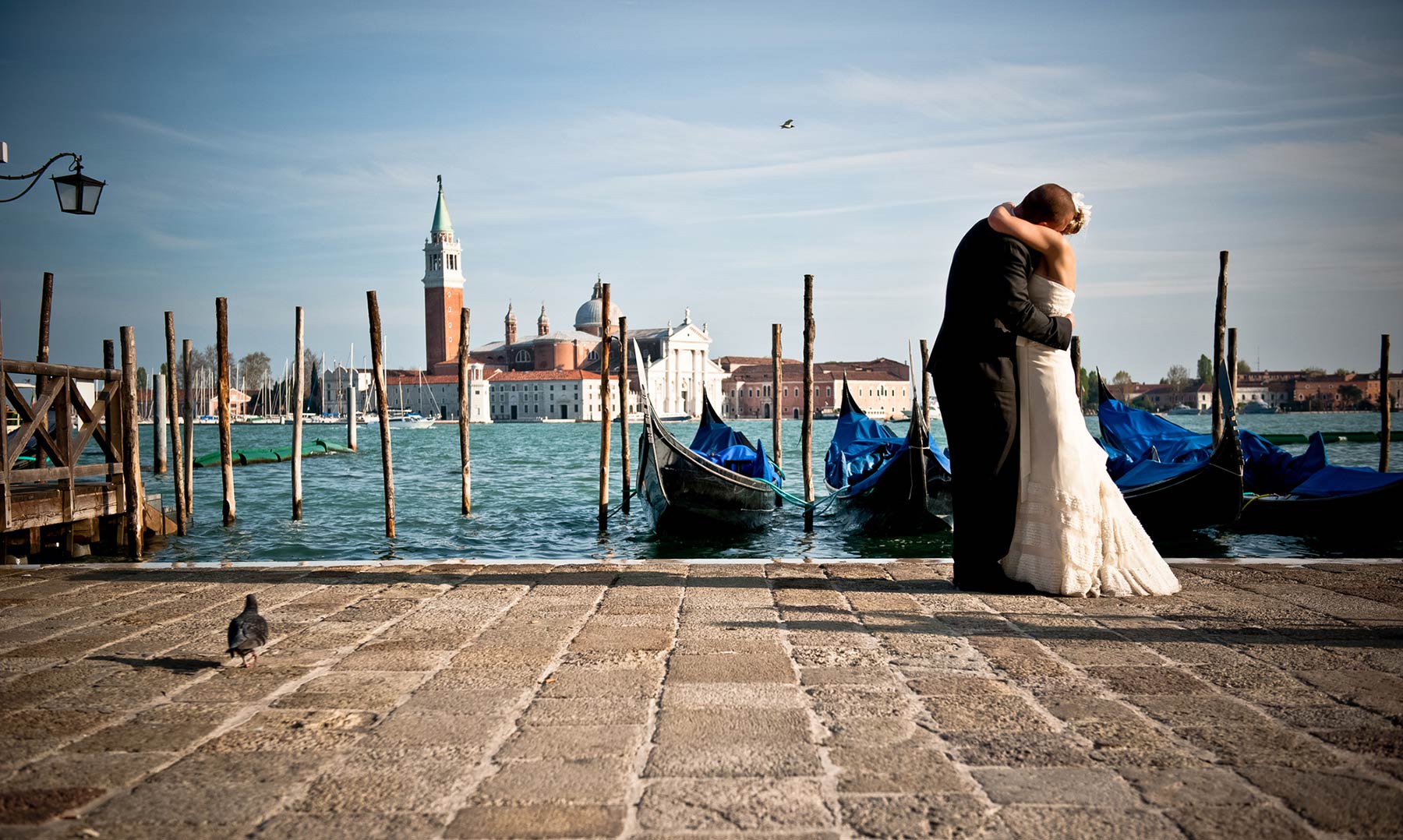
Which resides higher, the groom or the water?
the groom

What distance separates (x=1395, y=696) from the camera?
6.38 feet

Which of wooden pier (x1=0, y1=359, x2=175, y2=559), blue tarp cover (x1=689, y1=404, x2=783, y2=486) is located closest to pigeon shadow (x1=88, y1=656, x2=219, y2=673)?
wooden pier (x1=0, y1=359, x2=175, y2=559)

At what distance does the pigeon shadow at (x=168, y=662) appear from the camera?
228 centimetres

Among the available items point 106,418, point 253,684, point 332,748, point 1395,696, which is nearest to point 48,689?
point 253,684

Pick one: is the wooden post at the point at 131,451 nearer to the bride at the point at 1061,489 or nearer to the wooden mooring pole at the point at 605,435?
the wooden mooring pole at the point at 605,435

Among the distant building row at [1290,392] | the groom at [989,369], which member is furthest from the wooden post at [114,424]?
the distant building row at [1290,392]

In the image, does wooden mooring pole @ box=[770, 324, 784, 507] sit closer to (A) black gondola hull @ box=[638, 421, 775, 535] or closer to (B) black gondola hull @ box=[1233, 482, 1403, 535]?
(A) black gondola hull @ box=[638, 421, 775, 535]

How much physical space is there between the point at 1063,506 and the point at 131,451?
5.32 m

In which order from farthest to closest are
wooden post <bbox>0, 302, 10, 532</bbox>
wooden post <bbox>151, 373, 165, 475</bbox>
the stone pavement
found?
1. wooden post <bbox>151, 373, 165, 475</bbox>
2. wooden post <bbox>0, 302, 10, 532</bbox>
3. the stone pavement

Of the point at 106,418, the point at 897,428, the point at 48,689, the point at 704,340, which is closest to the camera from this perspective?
the point at 48,689

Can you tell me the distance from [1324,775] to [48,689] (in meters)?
2.37

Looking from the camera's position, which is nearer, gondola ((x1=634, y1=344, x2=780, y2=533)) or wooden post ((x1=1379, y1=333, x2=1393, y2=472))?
gondola ((x1=634, y1=344, x2=780, y2=533))

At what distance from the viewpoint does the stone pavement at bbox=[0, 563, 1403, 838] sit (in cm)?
142

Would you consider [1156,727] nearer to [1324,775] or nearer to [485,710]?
[1324,775]
